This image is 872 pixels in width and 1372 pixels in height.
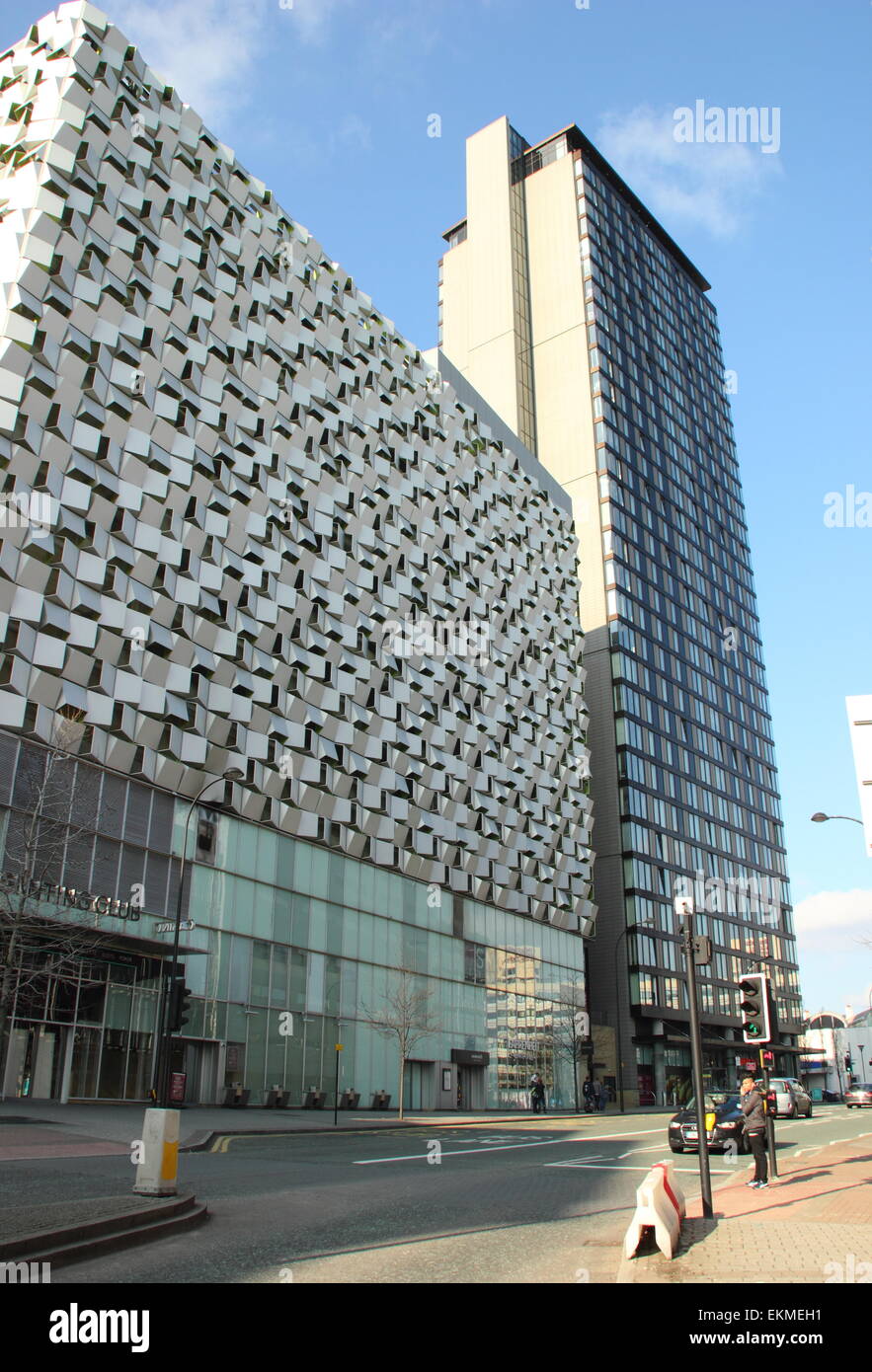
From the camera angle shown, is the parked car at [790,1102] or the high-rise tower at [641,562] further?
the high-rise tower at [641,562]

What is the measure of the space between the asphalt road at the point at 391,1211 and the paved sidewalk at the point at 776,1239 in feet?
2.42

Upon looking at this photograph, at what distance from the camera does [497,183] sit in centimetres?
10438

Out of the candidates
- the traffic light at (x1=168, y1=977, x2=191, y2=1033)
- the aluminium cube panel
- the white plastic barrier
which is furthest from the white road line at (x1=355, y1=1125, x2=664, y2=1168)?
the aluminium cube panel

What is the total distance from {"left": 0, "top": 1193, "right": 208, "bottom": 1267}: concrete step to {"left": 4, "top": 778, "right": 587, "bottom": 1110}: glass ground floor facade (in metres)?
18.5

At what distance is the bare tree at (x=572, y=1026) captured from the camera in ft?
207

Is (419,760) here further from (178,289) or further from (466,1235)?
(466,1235)

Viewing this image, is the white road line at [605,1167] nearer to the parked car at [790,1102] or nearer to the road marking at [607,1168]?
the road marking at [607,1168]

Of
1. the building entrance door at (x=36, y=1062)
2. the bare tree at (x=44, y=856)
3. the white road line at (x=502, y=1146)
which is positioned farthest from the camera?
the building entrance door at (x=36, y=1062)

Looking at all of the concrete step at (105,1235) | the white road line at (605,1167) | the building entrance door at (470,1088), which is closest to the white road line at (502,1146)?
the white road line at (605,1167)

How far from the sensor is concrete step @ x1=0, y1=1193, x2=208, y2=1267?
9.02 metres
